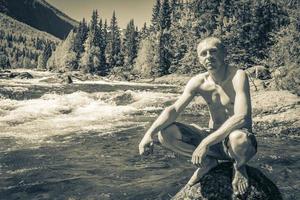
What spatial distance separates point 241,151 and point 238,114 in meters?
0.48

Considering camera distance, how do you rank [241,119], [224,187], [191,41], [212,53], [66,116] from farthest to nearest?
[191,41] < [66,116] < [224,187] < [212,53] < [241,119]

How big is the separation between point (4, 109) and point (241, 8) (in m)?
67.0

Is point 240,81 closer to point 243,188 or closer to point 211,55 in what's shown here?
point 211,55

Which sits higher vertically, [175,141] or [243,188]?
[175,141]

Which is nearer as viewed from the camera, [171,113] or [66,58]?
[171,113]

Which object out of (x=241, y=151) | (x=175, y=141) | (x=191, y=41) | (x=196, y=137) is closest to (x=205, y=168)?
(x=196, y=137)

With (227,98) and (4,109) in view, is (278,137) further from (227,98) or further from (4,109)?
(4,109)

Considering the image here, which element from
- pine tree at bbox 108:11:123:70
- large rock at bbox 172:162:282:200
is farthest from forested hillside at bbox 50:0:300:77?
large rock at bbox 172:162:282:200

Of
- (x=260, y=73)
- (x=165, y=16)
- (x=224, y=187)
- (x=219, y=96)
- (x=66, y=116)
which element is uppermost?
(x=165, y=16)

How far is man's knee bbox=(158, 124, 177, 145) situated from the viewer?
579 centimetres

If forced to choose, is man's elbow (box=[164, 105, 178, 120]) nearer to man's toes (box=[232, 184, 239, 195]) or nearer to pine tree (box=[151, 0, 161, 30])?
man's toes (box=[232, 184, 239, 195])

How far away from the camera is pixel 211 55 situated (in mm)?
5805

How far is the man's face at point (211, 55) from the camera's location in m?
5.77

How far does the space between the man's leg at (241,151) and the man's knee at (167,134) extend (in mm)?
785
